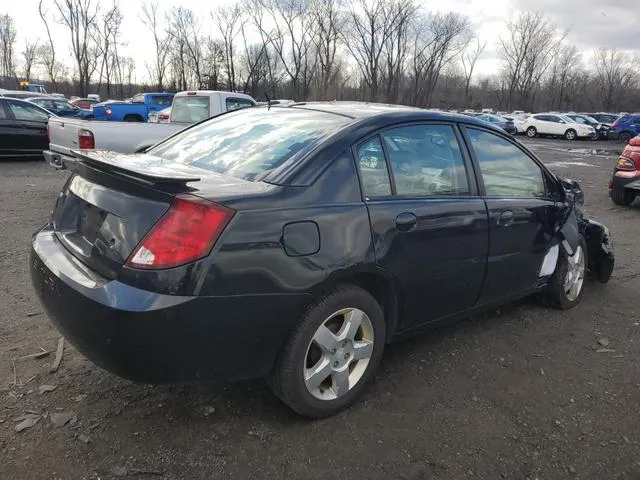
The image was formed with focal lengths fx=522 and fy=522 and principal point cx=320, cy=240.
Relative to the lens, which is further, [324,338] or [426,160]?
[426,160]

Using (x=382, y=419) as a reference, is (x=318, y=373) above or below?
above

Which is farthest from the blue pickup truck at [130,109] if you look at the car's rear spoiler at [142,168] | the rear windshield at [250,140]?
→ the car's rear spoiler at [142,168]

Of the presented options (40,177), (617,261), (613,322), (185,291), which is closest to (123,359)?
(185,291)

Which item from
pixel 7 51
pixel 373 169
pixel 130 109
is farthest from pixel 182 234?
Result: pixel 7 51

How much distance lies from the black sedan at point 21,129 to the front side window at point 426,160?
11632 mm

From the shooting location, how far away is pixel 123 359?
2.16 m

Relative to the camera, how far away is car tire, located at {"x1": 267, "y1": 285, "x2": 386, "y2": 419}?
2.44 meters

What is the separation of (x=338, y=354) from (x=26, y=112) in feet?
40.6

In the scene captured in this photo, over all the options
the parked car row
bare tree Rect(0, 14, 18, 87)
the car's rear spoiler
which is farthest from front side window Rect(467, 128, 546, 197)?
bare tree Rect(0, 14, 18, 87)

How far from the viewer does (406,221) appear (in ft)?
9.02

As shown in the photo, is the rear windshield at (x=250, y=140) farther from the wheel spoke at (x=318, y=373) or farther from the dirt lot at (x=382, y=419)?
the dirt lot at (x=382, y=419)

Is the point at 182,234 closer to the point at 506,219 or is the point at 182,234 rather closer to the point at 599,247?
the point at 506,219

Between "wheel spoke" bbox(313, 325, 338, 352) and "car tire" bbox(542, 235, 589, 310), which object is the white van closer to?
"car tire" bbox(542, 235, 589, 310)

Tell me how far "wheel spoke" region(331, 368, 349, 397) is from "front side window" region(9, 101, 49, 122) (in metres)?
12.3
